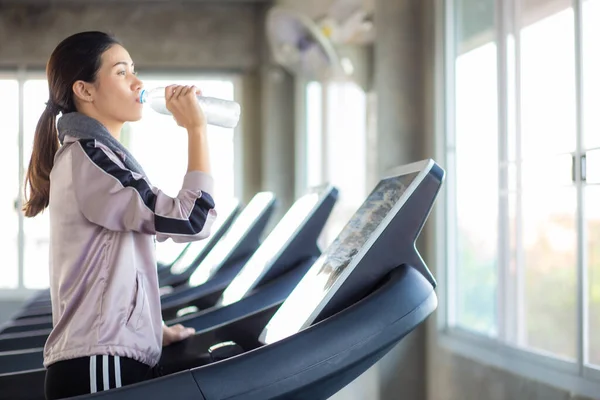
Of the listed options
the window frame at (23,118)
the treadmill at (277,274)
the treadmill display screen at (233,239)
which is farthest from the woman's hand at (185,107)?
the window frame at (23,118)

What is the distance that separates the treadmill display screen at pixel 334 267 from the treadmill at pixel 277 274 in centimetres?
35

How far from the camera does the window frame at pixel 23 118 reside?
6871 millimetres

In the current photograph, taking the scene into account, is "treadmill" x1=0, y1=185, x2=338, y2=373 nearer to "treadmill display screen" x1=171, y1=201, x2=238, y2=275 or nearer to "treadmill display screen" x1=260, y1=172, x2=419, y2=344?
"treadmill display screen" x1=260, y1=172, x2=419, y2=344

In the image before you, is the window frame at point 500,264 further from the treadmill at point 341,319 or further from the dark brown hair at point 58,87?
the dark brown hair at point 58,87

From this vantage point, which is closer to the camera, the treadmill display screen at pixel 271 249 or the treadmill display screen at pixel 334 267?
the treadmill display screen at pixel 334 267

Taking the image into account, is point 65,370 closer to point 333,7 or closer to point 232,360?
point 232,360

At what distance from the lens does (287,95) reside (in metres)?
6.61

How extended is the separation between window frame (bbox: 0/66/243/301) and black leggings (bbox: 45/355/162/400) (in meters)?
5.73

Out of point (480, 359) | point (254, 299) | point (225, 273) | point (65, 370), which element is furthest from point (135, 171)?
point (480, 359)

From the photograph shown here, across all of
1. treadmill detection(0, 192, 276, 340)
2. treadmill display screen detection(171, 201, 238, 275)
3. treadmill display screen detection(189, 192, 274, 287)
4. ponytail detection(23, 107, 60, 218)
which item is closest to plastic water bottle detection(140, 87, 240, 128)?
ponytail detection(23, 107, 60, 218)

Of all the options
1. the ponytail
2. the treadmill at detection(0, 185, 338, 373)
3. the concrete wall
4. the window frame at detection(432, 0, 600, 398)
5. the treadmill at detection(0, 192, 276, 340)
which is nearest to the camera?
the ponytail

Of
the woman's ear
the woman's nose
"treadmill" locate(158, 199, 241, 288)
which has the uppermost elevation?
the woman's nose

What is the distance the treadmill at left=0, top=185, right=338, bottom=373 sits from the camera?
200cm

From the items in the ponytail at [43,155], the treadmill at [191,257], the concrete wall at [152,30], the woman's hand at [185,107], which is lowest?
the treadmill at [191,257]
